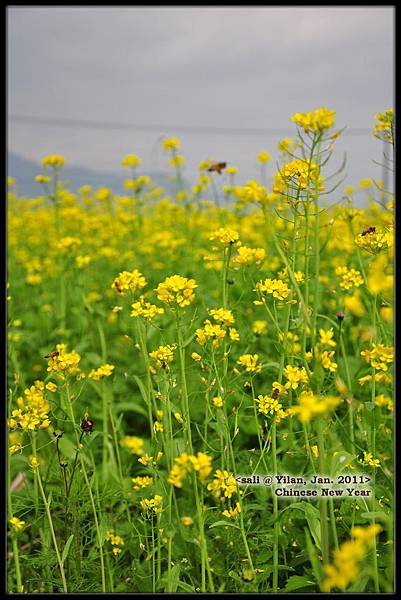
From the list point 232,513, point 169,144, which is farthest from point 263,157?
point 232,513

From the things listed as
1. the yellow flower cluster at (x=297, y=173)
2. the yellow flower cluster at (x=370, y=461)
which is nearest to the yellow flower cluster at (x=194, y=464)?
the yellow flower cluster at (x=370, y=461)

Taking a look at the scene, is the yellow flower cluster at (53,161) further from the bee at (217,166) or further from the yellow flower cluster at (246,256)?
the yellow flower cluster at (246,256)

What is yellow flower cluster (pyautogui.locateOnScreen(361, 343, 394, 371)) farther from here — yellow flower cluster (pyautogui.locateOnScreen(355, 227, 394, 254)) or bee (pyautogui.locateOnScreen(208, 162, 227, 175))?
bee (pyautogui.locateOnScreen(208, 162, 227, 175))

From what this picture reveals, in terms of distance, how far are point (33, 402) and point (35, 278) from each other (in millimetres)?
2547

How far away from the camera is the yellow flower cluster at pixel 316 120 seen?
1.16 metres

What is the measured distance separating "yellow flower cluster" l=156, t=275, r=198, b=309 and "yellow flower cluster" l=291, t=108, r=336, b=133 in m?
0.48

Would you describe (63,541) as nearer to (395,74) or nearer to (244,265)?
(244,265)

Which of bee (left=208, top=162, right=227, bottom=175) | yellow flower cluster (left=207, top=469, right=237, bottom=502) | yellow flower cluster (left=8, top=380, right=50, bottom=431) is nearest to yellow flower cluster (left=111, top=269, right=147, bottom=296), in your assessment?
yellow flower cluster (left=8, top=380, right=50, bottom=431)

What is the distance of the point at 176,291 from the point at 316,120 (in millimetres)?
548

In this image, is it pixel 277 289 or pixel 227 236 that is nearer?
pixel 277 289

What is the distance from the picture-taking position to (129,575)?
65.9 inches

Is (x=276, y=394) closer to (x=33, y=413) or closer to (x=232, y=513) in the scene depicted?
(x=232, y=513)

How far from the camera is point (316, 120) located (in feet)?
3.84
